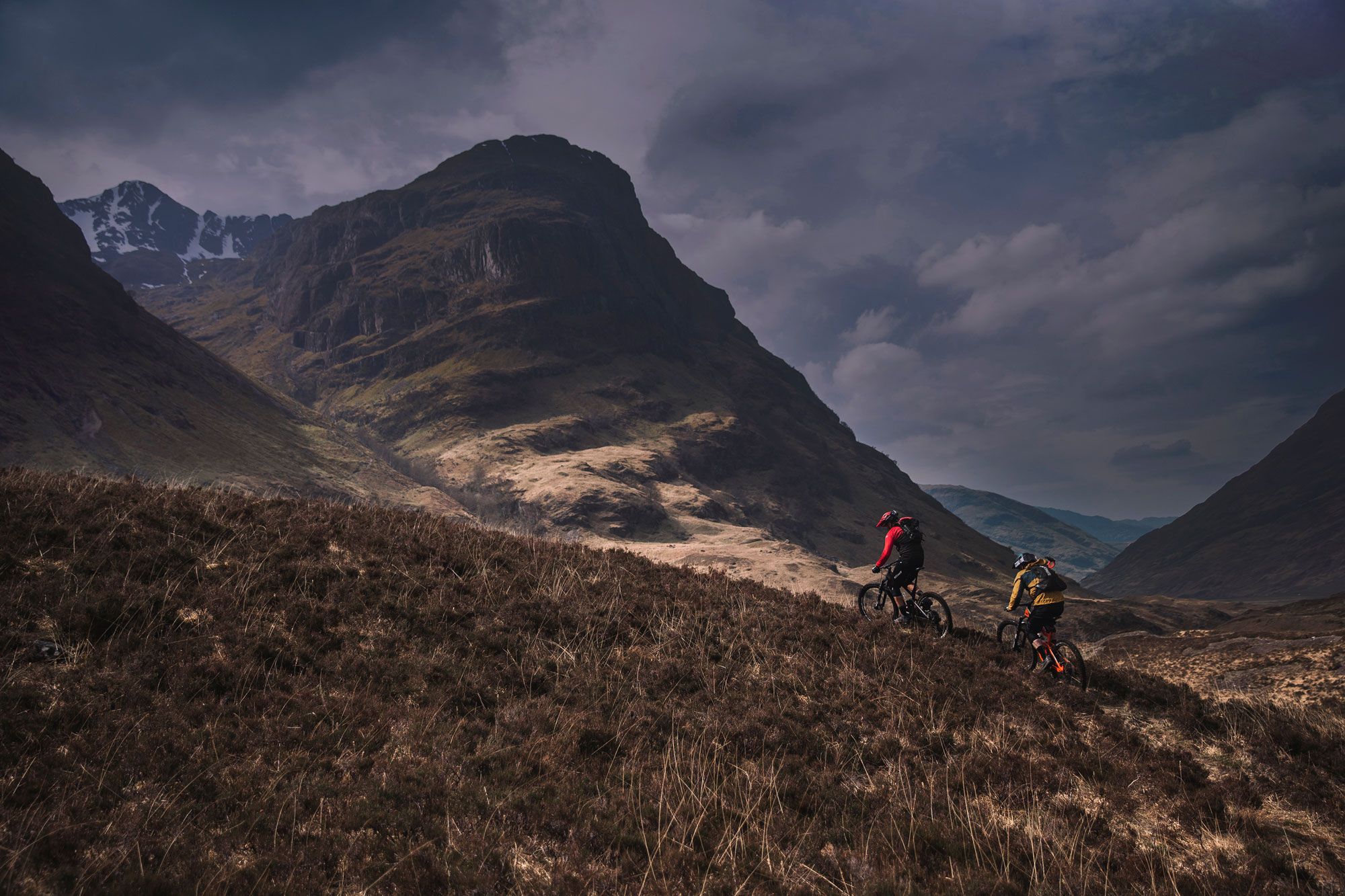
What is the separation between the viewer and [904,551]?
1458 cm

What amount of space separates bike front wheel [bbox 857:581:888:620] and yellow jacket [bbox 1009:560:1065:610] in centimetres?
298

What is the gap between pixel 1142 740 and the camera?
1000 centimetres

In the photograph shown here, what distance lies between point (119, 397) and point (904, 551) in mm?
136393

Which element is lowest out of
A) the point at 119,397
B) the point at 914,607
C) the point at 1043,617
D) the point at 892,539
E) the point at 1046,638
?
the point at 1046,638

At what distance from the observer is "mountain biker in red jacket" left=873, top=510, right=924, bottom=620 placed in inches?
573

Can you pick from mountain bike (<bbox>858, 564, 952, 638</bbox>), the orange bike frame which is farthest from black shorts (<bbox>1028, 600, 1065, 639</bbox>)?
mountain bike (<bbox>858, 564, 952, 638</bbox>)

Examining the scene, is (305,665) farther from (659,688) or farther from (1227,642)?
(1227,642)

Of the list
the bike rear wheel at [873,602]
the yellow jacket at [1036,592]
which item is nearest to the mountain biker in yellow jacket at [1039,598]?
the yellow jacket at [1036,592]

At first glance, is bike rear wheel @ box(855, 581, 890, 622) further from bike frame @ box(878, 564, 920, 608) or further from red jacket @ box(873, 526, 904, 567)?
red jacket @ box(873, 526, 904, 567)

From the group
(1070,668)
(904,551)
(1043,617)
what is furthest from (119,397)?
(1070,668)

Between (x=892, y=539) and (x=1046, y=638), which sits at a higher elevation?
(x=892, y=539)

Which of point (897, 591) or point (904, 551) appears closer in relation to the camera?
point (904, 551)

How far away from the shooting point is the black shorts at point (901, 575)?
48.7ft

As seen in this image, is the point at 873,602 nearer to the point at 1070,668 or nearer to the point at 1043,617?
the point at 1043,617
